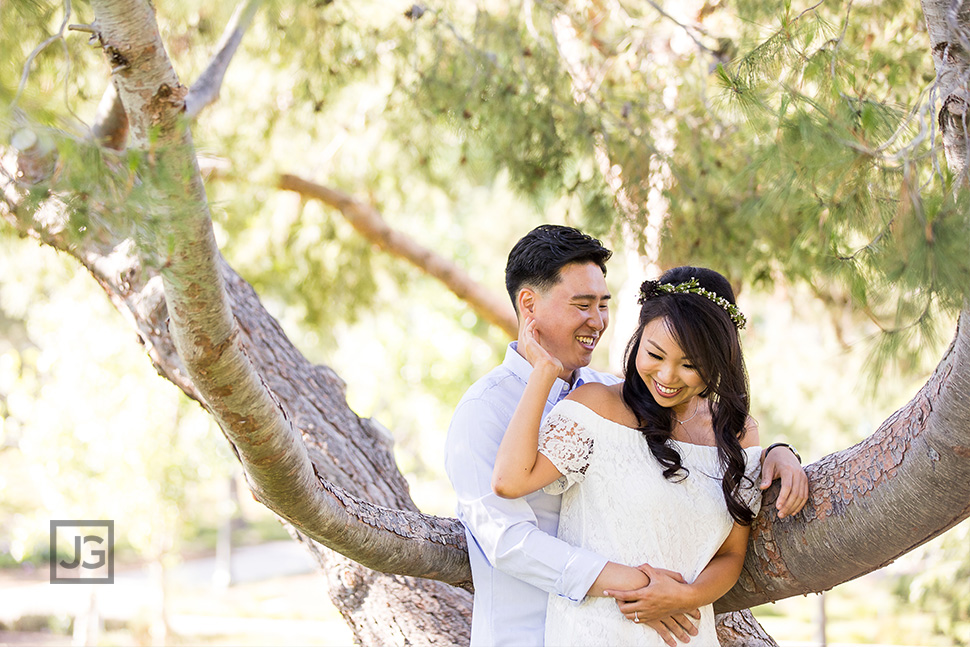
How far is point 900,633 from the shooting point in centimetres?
995

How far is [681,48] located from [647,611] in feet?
10.2

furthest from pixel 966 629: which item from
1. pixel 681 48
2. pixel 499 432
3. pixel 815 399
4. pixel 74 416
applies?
pixel 74 416

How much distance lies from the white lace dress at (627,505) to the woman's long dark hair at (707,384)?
29mm

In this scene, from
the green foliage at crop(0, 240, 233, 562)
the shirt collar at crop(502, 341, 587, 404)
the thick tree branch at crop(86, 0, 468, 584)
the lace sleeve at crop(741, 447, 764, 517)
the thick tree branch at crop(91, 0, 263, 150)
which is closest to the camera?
the thick tree branch at crop(86, 0, 468, 584)

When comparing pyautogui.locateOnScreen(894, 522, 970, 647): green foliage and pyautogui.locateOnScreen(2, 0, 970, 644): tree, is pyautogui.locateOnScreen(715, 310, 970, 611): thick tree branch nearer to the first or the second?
pyautogui.locateOnScreen(2, 0, 970, 644): tree

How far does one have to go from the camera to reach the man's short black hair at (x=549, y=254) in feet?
8.05

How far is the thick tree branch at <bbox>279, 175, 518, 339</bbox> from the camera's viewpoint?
5457mm

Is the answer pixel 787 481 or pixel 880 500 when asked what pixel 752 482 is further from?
pixel 880 500

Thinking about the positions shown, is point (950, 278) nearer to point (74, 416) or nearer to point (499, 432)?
point (499, 432)

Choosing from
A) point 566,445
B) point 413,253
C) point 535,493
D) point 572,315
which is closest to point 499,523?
point 535,493

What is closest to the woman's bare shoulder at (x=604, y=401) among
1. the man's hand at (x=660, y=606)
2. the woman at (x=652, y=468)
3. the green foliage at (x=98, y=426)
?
the woman at (x=652, y=468)

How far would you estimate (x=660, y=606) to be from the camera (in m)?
1.93

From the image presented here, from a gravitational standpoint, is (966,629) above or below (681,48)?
below

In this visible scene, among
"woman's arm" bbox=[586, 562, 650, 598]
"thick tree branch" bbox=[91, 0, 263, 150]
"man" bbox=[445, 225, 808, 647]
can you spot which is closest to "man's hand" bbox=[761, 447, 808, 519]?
"man" bbox=[445, 225, 808, 647]
